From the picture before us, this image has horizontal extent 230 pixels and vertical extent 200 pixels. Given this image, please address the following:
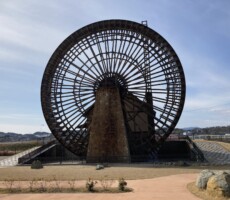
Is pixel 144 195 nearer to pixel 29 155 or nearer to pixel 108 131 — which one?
pixel 108 131

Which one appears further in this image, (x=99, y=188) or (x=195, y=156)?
(x=195, y=156)

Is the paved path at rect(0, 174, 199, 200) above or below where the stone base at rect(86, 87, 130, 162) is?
below

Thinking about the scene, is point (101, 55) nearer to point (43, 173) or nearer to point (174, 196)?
point (43, 173)

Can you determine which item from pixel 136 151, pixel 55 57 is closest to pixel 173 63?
pixel 136 151

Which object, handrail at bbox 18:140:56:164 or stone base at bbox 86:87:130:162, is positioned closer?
stone base at bbox 86:87:130:162

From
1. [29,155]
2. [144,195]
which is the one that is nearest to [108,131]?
[29,155]

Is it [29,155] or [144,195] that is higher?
[29,155]

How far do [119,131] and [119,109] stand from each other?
1.98 meters

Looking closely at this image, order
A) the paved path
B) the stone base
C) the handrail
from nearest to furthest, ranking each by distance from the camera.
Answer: the paved path < the stone base < the handrail

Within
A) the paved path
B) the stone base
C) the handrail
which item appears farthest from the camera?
the handrail

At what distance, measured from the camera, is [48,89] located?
37.1 metres

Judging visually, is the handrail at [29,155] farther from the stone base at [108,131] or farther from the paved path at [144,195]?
the paved path at [144,195]

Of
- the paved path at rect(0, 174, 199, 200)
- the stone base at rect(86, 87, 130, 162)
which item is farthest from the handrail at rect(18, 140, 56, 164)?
the paved path at rect(0, 174, 199, 200)

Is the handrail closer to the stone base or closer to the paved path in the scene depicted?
the stone base
